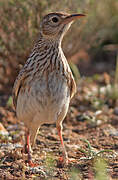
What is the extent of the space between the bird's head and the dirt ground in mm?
1362

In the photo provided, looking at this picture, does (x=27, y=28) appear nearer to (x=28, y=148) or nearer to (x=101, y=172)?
(x=28, y=148)

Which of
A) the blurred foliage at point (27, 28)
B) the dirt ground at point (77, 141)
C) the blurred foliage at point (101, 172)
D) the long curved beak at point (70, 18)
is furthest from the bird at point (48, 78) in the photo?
the blurred foliage at point (27, 28)

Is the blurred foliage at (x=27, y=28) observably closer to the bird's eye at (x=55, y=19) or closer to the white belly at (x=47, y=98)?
the bird's eye at (x=55, y=19)

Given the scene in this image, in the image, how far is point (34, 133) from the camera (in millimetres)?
5508

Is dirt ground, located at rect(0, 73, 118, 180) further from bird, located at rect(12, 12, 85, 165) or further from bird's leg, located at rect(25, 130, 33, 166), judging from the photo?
bird, located at rect(12, 12, 85, 165)

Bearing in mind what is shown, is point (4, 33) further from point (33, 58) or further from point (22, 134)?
point (33, 58)

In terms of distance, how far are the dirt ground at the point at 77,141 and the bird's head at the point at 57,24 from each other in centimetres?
136

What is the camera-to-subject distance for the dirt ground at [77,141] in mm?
4812

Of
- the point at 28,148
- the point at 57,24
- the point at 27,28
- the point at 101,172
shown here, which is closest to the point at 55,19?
the point at 57,24

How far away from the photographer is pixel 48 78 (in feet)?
16.2

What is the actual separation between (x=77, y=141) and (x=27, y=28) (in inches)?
95.4

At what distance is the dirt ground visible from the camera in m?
4.81

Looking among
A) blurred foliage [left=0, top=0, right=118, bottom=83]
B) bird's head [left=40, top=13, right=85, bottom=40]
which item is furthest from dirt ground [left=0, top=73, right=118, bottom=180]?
bird's head [left=40, top=13, right=85, bottom=40]

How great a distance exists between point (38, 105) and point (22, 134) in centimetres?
143
